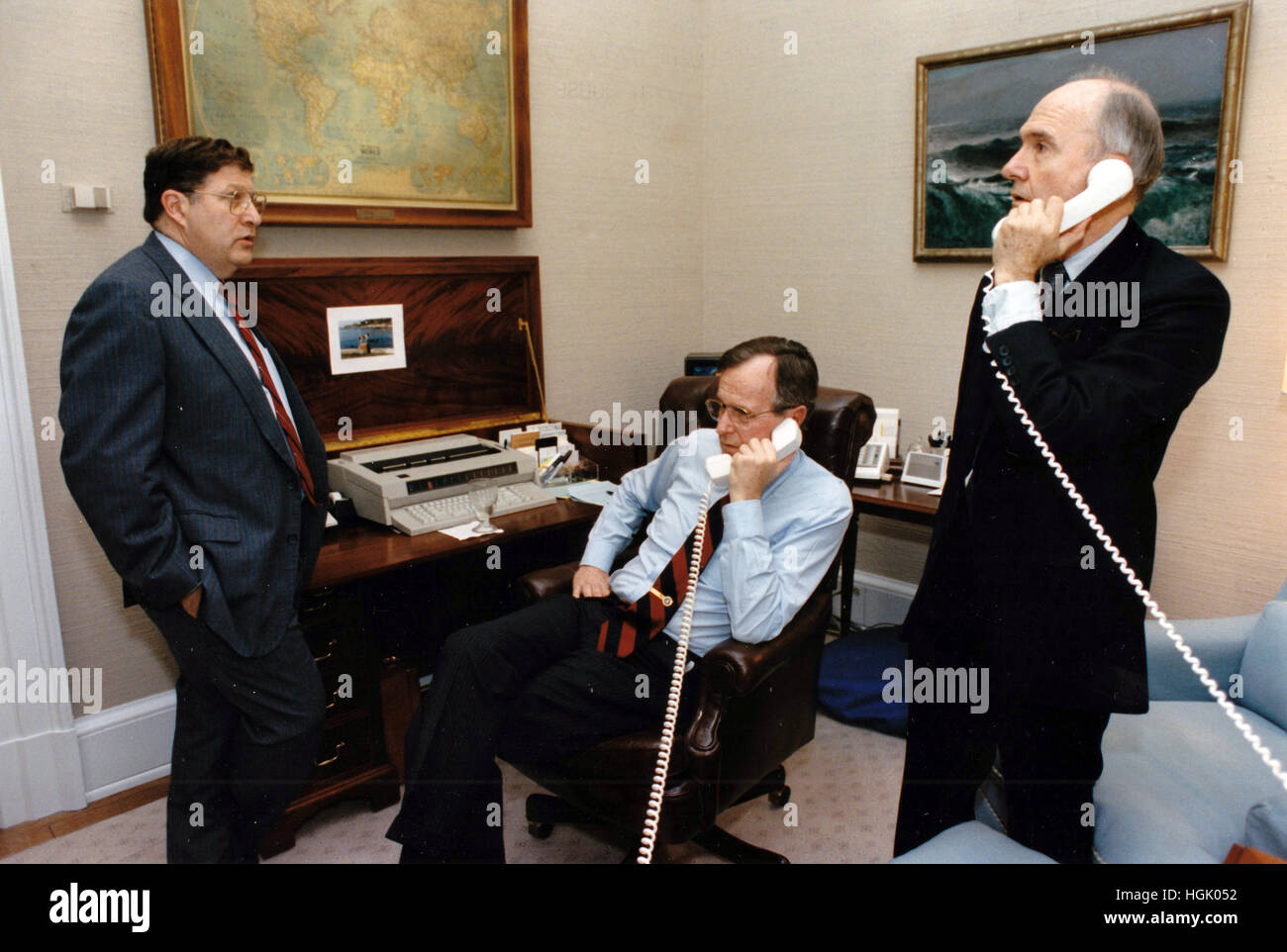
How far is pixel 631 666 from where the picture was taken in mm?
2047

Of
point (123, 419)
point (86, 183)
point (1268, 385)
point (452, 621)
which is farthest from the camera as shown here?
point (452, 621)

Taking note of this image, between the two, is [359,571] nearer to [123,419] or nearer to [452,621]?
[123,419]

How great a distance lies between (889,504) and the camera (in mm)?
2904

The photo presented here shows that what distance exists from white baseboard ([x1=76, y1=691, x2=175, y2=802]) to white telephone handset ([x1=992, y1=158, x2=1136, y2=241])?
2.54 meters

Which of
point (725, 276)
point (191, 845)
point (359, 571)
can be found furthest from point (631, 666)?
point (725, 276)

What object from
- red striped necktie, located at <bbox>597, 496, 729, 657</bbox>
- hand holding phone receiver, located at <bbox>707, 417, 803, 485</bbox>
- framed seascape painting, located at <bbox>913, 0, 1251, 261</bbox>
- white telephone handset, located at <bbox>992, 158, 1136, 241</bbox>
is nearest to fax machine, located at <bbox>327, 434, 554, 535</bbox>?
red striped necktie, located at <bbox>597, 496, 729, 657</bbox>

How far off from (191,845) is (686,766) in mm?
1084

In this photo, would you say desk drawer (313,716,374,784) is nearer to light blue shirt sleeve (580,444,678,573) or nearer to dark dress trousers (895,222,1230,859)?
light blue shirt sleeve (580,444,678,573)

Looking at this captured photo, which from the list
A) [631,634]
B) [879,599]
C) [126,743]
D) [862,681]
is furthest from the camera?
[879,599]

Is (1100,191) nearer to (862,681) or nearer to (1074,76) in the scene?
(1074,76)

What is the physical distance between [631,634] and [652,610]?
7 centimetres

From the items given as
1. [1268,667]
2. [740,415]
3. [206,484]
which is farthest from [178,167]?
[1268,667]

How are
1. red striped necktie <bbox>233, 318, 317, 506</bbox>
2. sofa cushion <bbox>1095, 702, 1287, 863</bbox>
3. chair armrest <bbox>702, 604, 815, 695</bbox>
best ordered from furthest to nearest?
Result: red striped necktie <bbox>233, 318, 317, 506</bbox>, chair armrest <bbox>702, 604, 815, 695</bbox>, sofa cushion <bbox>1095, 702, 1287, 863</bbox>

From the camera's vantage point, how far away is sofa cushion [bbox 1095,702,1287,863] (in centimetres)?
156
